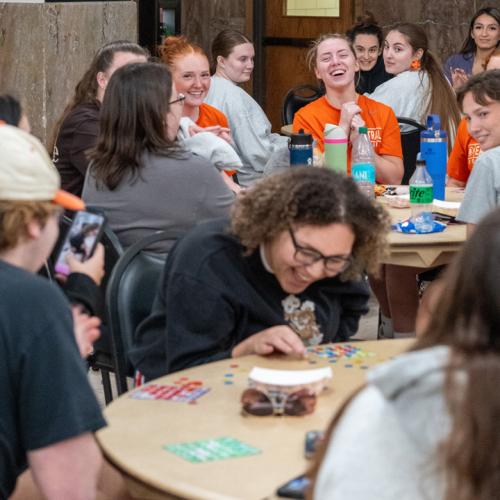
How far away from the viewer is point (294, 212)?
9.34ft

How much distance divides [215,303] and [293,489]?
0.91m

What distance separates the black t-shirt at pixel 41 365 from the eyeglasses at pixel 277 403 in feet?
1.42

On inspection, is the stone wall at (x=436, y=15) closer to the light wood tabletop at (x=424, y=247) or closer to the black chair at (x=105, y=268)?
the light wood tabletop at (x=424, y=247)

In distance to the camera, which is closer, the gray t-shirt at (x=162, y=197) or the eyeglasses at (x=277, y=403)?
the eyeglasses at (x=277, y=403)

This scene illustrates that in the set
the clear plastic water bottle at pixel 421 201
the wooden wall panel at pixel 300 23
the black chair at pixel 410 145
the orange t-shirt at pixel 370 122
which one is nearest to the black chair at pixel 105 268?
the clear plastic water bottle at pixel 421 201

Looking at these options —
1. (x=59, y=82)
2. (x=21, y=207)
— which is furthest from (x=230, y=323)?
(x=59, y=82)

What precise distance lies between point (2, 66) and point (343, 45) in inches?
81.7

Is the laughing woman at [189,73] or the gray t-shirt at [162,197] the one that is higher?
the laughing woman at [189,73]

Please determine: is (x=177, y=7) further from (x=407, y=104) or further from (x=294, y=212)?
(x=294, y=212)

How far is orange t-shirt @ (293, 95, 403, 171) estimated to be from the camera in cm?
599

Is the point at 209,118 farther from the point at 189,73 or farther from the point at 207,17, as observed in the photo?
the point at 207,17

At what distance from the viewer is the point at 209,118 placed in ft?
20.8

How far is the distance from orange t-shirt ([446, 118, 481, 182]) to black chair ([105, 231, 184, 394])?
2.59 metres

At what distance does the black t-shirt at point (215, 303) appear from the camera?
298 centimetres
